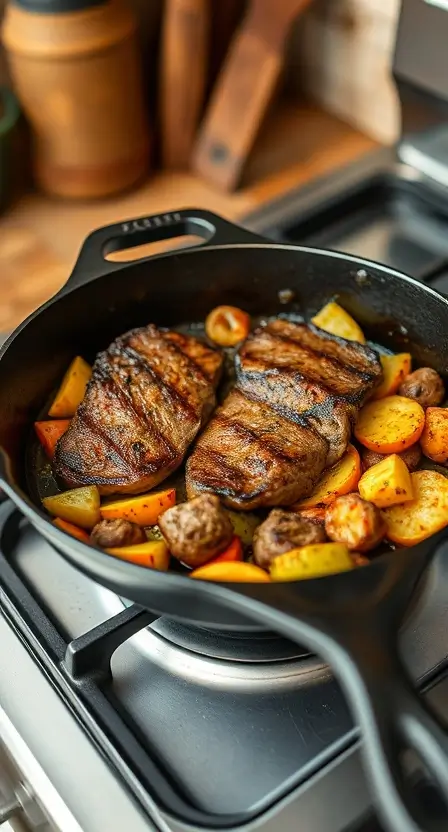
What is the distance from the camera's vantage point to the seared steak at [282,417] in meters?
1.16

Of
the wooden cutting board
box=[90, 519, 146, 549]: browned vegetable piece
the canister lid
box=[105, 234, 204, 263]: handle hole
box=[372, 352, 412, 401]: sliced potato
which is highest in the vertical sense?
the canister lid

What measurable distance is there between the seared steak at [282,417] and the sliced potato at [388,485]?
0.26ft

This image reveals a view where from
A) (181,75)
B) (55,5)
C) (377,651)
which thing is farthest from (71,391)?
(181,75)

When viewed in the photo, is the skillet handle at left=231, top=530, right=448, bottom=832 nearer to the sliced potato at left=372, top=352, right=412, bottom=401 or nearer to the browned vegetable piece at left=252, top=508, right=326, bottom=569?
the browned vegetable piece at left=252, top=508, right=326, bottom=569

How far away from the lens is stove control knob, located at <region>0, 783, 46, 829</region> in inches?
42.6

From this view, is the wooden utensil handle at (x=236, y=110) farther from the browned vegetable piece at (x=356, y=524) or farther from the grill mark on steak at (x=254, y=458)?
the browned vegetable piece at (x=356, y=524)

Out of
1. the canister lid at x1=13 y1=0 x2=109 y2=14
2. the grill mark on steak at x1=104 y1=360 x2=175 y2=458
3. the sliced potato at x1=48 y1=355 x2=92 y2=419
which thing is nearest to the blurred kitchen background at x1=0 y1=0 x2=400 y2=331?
the canister lid at x1=13 y1=0 x2=109 y2=14

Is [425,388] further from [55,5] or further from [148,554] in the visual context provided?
[55,5]

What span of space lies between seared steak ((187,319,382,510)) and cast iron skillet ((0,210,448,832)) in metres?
0.11

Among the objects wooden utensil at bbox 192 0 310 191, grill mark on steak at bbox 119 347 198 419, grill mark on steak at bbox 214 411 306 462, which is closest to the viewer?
grill mark on steak at bbox 214 411 306 462

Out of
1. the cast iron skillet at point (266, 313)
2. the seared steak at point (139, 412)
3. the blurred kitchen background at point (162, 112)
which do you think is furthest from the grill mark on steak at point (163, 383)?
the blurred kitchen background at point (162, 112)

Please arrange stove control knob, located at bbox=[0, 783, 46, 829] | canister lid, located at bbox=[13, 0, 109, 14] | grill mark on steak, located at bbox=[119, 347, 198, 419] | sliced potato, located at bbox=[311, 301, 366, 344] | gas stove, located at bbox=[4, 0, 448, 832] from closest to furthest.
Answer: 1. gas stove, located at bbox=[4, 0, 448, 832]
2. stove control knob, located at bbox=[0, 783, 46, 829]
3. grill mark on steak, located at bbox=[119, 347, 198, 419]
4. sliced potato, located at bbox=[311, 301, 366, 344]
5. canister lid, located at bbox=[13, 0, 109, 14]

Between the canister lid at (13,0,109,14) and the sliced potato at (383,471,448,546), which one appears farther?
the canister lid at (13,0,109,14)

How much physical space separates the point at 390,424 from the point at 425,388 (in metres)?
0.09
